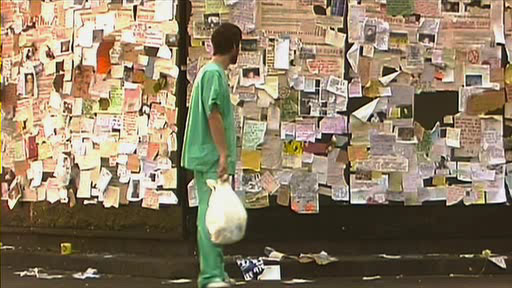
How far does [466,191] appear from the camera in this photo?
8.97 m

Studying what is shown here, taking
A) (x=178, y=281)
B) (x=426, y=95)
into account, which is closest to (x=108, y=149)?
(x=178, y=281)

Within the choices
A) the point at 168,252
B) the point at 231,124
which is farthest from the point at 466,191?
the point at 231,124

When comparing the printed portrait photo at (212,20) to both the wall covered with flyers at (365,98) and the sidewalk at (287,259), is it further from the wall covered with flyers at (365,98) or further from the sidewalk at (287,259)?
the sidewalk at (287,259)

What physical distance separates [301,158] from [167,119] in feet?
4.11

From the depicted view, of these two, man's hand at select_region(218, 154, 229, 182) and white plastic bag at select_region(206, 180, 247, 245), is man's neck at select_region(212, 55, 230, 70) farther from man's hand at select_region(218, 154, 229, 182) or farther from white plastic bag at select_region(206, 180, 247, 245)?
white plastic bag at select_region(206, 180, 247, 245)

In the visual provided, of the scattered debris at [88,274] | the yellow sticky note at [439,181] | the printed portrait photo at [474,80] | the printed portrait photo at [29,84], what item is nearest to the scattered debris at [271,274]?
the scattered debris at [88,274]

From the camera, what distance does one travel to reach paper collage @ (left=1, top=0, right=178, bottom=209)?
28.1 ft

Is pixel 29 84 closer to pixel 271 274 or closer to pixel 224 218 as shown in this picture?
pixel 271 274

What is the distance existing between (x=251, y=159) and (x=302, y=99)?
0.72 metres

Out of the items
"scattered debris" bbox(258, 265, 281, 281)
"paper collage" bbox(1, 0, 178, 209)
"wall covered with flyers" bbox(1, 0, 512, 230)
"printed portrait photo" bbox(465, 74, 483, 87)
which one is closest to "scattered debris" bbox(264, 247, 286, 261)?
"scattered debris" bbox(258, 265, 281, 281)

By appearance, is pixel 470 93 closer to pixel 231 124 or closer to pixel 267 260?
pixel 267 260

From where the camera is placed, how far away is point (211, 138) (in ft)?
20.3

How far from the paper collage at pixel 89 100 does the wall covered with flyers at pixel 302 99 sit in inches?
0.6

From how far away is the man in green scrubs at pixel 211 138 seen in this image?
6.02 m
